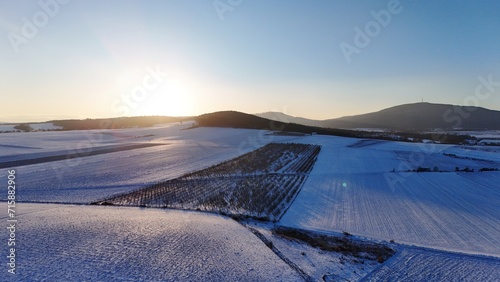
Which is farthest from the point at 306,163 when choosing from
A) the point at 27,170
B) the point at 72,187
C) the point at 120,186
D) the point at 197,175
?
the point at 27,170

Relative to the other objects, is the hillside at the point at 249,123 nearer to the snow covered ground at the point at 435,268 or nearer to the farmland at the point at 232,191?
the farmland at the point at 232,191

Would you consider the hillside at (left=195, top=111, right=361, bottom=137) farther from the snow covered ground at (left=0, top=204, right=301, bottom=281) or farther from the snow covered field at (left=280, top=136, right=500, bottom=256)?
the snow covered ground at (left=0, top=204, right=301, bottom=281)

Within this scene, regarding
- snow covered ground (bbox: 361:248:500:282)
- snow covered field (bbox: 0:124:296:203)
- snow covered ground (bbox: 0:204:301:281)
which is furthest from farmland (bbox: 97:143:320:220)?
snow covered ground (bbox: 361:248:500:282)

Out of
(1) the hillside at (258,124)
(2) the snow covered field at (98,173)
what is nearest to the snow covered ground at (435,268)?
(2) the snow covered field at (98,173)

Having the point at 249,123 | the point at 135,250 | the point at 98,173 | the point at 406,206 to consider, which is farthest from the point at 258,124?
the point at 135,250

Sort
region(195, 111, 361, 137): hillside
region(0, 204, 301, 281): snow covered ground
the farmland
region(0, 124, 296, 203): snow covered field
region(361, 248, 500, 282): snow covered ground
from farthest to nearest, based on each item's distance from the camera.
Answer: region(195, 111, 361, 137): hillside < region(0, 124, 296, 203): snow covered field < the farmland < region(361, 248, 500, 282): snow covered ground < region(0, 204, 301, 281): snow covered ground

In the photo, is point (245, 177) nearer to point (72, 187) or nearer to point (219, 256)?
point (72, 187)
